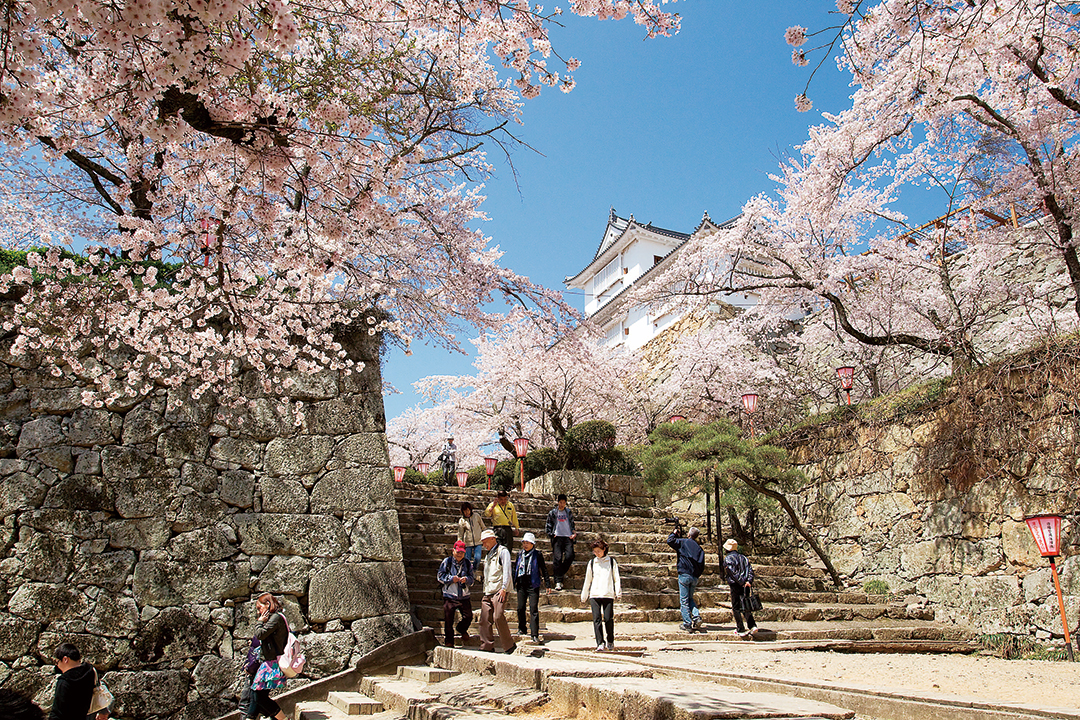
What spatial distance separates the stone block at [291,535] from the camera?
7387 millimetres

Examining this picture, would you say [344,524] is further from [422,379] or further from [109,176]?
[422,379]

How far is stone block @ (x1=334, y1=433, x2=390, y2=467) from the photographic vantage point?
8164mm

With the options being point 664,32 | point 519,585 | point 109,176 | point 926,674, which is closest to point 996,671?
point 926,674

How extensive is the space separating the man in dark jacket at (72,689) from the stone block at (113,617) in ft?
6.43

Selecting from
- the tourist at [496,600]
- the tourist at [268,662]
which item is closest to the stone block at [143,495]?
the tourist at [268,662]

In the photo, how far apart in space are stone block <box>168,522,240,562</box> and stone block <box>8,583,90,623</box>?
0.90 m

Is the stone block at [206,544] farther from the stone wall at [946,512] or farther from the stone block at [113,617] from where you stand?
the stone wall at [946,512]

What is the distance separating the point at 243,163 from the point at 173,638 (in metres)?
5.46

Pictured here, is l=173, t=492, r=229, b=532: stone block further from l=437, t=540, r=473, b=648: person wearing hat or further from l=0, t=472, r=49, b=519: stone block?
l=437, t=540, r=473, b=648: person wearing hat

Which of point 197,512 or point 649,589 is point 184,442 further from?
point 649,589

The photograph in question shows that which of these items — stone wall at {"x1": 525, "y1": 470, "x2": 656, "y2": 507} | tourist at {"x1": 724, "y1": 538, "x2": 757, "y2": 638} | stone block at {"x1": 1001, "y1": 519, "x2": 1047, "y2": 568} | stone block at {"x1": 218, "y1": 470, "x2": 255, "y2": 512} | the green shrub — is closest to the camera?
stone block at {"x1": 218, "y1": 470, "x2": 255, "y2": 512}

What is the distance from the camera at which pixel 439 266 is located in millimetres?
10102

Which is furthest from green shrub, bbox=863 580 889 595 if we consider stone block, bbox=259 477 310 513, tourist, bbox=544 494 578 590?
stone block, bbox=259 477 310 513

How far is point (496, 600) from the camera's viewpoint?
6.56 metres
